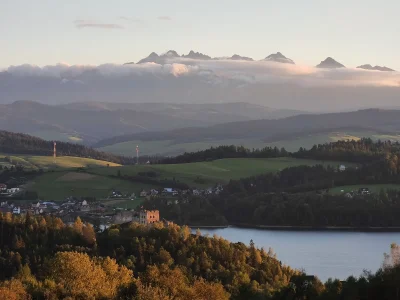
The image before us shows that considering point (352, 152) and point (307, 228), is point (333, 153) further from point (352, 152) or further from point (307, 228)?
point (307, 228)

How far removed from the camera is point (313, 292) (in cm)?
3462

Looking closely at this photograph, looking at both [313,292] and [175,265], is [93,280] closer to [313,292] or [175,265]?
[313,292]

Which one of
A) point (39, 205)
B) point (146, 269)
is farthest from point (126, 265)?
point (39, 205)

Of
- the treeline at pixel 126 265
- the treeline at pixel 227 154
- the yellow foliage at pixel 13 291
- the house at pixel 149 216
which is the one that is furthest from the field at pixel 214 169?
the yellow foliage at pixel 13 291

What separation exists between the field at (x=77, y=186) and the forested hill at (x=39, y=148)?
146 feet

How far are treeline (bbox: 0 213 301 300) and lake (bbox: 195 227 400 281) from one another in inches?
298

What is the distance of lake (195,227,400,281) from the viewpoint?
56.6 metres

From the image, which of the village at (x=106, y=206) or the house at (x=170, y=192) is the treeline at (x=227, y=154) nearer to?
the village at (x=106, y=206)

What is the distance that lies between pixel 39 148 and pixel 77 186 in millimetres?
57534

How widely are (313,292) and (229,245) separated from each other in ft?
44.7

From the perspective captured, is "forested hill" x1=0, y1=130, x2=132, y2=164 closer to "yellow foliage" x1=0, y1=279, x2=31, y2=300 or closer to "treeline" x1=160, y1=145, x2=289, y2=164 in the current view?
"treeline" x1=160, y1=145, x2=289, y2=164

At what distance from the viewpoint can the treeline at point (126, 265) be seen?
32.2m

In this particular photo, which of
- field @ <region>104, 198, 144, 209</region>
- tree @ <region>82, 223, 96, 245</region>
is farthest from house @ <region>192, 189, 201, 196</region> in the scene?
tree @ <region>82, 223, 96, 245</region>

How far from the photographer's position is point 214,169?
108 meters
